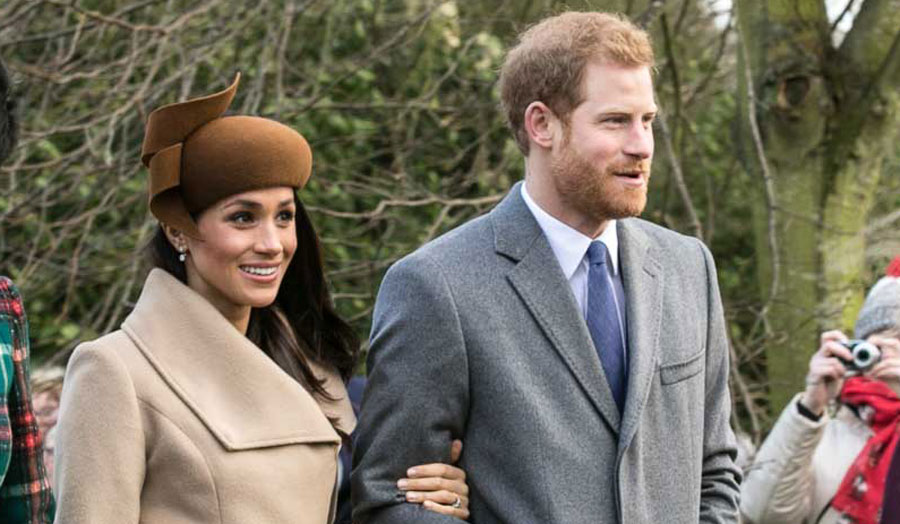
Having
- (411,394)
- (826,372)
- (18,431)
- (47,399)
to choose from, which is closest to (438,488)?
(411,394)

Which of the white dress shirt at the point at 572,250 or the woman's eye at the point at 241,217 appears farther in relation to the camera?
the white dress shirt at the point at 572,250

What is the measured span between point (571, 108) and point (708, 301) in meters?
0.52

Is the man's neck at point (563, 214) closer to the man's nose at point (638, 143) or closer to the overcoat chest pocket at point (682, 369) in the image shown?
the man's nose at point (638, 143)

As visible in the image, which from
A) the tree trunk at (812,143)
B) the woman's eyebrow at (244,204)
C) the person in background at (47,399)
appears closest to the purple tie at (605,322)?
the woman's eyebrow at (244,204)

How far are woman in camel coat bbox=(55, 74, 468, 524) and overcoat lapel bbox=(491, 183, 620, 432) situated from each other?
1.04 feet

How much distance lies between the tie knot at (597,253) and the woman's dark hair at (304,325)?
0.58m

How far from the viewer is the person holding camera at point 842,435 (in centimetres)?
399

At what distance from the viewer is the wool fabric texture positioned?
409 cm

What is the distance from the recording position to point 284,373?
121 inches

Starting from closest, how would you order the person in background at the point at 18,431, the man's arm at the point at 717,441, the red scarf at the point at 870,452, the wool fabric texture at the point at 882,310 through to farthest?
the person in background at the point at 18,431 < the man's arm at the point at 717,441 < the red scarf at the point at 870,452 < the wool fabric texture at the point at 882,310

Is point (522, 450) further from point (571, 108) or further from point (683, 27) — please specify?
point (683, 27)

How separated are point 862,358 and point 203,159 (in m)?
1.89

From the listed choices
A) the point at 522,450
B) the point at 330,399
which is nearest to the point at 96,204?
the point at 330,399

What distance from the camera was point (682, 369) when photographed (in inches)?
121
